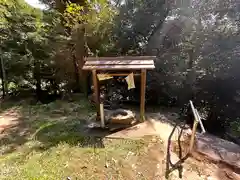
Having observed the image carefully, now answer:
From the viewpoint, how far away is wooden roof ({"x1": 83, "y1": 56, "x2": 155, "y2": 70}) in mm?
4613

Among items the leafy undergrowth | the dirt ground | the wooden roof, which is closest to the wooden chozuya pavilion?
the wooden roof

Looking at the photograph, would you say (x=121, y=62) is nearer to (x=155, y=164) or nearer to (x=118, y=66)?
(x=118, y=66)

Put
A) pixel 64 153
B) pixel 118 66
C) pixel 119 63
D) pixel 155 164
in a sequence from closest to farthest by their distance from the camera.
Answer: pixel 155 164 < pixel 64 153 < pixel 118 66 < pixel 119 63

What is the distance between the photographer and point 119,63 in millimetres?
4789

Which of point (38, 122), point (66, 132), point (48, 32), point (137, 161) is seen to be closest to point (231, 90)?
point (137, 161)

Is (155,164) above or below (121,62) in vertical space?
below

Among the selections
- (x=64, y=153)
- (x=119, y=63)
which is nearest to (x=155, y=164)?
(x=64, y=153)

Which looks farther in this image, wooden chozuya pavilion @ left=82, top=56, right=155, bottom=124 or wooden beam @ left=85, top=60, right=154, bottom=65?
wooden beam @ left=85, top=60, right=154, bottom=65

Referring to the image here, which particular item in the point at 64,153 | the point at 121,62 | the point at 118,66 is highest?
the point at 121,62

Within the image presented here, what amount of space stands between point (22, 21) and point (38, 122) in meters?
5.46

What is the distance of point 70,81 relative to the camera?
9.08m

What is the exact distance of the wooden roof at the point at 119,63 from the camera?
4613 millimetres

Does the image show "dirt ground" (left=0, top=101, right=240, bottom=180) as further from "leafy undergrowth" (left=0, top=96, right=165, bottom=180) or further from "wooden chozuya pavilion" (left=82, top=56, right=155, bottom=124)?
"wooden chozuya pavilion" (left=82, top=56, right=155, bottom=124)

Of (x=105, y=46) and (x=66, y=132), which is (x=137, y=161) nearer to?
(x=66, y=132)
